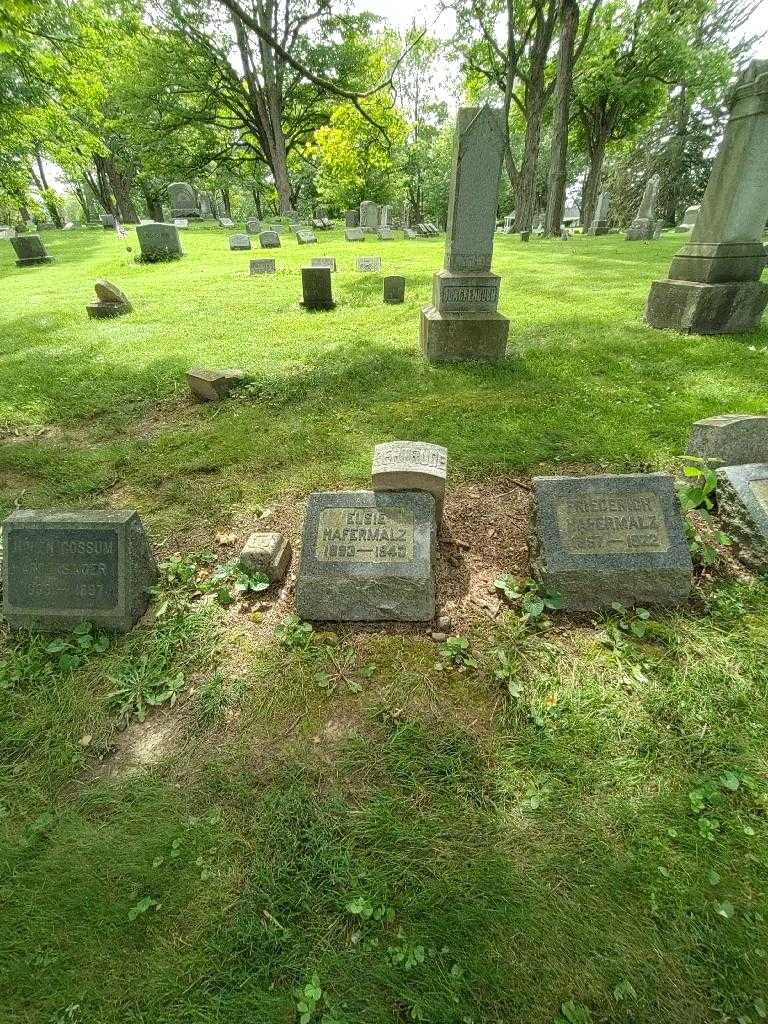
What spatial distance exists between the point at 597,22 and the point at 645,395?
100ft

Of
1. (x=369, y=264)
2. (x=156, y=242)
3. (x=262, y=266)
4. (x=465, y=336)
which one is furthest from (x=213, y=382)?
(x=156, y=242)

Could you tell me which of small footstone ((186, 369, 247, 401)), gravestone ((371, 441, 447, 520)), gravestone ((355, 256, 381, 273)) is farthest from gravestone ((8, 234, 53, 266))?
gravestone ((371, 441, 447, 520))

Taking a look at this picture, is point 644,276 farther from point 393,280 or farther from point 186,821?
point 186,821

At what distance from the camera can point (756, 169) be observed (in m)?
5.94

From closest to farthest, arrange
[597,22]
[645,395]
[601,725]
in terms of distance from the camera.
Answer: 1. [601,725]
2. [645,395]
3. [597,22]

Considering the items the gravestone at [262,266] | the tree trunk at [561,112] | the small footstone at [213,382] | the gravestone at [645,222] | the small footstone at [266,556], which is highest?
the tree trunk at [561,112]

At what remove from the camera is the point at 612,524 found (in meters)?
2.93

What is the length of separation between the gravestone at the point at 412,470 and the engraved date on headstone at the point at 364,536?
7.5 inches

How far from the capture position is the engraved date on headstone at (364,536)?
9.52 ft

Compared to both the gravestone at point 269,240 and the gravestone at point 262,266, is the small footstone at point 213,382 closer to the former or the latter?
the gravestone at point 262,266

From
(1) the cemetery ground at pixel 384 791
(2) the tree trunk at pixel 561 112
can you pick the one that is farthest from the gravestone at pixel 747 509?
(2) the tree trunk at pixel 561 112

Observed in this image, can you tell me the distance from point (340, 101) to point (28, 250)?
11829mm

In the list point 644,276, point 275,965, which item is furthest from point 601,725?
point 644,276

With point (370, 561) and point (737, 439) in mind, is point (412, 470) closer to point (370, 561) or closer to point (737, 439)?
point (370, 561)
